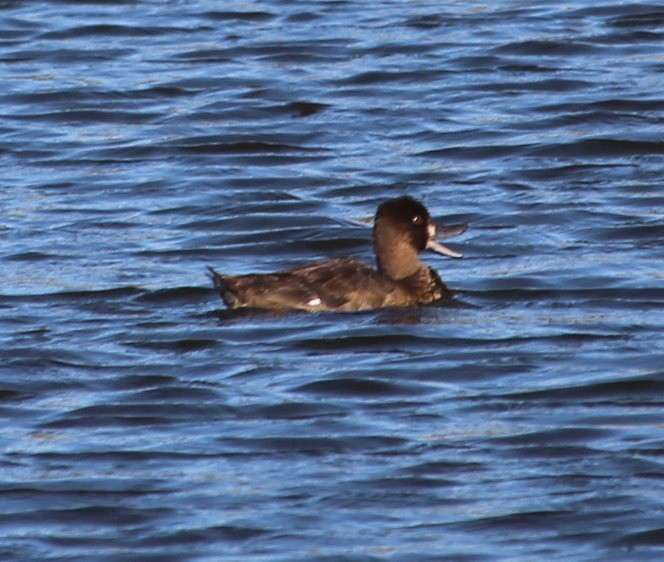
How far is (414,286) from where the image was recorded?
13375 millimetres

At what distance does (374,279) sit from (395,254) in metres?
0.37

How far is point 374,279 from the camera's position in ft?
43.5

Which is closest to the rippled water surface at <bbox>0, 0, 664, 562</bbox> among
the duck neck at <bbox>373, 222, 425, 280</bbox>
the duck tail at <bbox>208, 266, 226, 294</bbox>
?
the duck tail at <bbox>208, 266, 226, 294</bbox>

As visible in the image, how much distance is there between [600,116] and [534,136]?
0.68 meters

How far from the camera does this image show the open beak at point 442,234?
542 inches

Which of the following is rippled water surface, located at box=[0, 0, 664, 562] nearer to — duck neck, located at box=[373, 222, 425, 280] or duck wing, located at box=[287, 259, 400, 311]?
duck wing, located at box=[287, 259, 400, 311]

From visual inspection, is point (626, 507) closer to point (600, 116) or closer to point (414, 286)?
point (414, 286)

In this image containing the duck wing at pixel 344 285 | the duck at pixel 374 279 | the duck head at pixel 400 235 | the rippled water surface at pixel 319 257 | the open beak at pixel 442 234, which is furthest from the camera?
the open beak at pixel 442 234

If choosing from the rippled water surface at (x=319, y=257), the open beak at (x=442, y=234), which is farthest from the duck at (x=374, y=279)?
the rippled water surface at (x=319, y=257)

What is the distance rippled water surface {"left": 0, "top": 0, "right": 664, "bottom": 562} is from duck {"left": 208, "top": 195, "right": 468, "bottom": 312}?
0.39 feet

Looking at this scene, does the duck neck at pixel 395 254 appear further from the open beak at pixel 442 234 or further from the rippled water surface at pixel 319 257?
the rippled water surface at pixel 319 257

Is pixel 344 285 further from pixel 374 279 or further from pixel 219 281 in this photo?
pixel 219 281

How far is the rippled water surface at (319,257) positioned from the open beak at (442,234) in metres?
0.20

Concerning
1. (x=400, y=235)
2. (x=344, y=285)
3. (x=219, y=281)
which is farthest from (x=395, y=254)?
(x=219, y=281)
